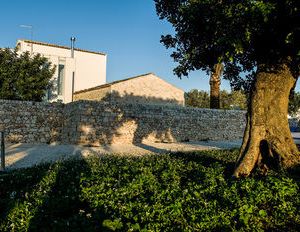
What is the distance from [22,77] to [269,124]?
72.7ft

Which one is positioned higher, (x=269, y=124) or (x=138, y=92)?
(x=138, y=92)

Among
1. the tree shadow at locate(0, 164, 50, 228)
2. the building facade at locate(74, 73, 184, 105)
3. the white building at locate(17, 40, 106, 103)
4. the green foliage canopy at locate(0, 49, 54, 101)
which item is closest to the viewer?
the tree shadow at locate(0, 164, 50, 228)

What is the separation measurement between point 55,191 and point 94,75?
103 ft

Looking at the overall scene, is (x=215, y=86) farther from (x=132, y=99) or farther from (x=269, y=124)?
(x=269, y=124)

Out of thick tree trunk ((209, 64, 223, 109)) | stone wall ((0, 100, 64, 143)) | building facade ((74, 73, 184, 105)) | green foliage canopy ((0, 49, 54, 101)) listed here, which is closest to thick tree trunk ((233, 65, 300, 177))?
stone wall ((0, 100, 64, 143))

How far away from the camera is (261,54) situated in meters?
9.43

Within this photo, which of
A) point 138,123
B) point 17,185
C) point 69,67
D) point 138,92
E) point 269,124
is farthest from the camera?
point 138,92

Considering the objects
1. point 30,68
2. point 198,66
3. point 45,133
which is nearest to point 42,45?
point 30,68

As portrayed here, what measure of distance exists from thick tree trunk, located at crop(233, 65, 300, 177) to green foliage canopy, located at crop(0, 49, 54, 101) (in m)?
21.1

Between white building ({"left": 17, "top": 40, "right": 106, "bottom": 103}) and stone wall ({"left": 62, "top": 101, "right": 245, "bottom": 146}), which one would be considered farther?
white building ({"left": 17, "top": 40, "right": 106, "bottom": 103})

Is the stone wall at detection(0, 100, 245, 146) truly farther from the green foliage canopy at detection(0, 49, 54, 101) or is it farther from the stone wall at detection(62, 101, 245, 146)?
the green foliage canopy at detection(0, 49, 54, 101)

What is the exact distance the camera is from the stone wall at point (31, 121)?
18.3 meters

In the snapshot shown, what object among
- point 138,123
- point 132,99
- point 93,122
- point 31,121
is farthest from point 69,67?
point 93,122

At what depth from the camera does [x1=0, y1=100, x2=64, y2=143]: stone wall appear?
60.0ft
